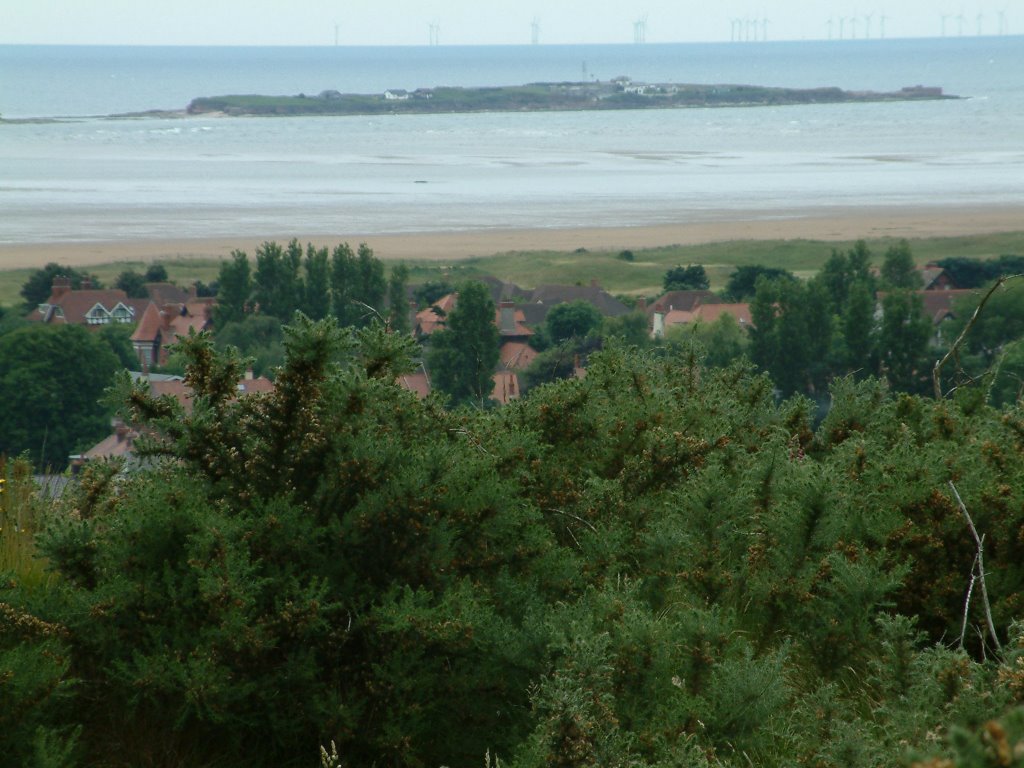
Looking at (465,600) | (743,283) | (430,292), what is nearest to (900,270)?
(743,283)

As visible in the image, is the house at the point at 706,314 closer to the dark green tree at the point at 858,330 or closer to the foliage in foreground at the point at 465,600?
the dark green tree at the point at 858,330

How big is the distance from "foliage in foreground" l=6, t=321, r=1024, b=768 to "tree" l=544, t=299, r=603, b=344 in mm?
23055

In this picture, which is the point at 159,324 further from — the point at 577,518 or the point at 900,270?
the point at 577,518

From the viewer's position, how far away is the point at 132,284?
39781 millimetres

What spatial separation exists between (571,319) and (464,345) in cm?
1336

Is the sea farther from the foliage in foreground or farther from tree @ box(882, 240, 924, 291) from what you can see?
the foliage in foreground

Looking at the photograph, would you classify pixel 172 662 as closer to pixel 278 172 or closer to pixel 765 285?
pixel 765 285

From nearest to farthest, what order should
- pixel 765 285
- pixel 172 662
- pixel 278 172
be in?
1. pixel 172 662
2. pixel 765 285
3. pixel 278 172

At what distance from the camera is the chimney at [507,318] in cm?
2907

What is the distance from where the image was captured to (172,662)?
295 cm

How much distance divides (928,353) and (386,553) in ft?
80.5

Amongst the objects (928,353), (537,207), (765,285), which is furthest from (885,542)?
(537,207)

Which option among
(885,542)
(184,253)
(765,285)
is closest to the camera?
(885,542)

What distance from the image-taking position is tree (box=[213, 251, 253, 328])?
115 feet
